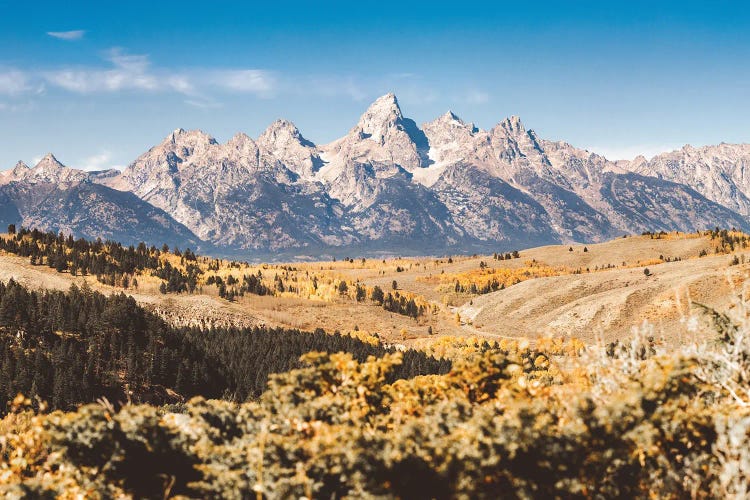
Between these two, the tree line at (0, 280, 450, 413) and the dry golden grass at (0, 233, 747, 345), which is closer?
the tree line at (0, 280, 450, 413)

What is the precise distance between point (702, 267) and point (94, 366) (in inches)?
5231

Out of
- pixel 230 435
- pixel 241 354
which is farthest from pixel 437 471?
pixel 241 354

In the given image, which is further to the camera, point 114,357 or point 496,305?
point 496,305

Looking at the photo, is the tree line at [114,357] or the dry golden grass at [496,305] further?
the dry golden grass at [496,305]

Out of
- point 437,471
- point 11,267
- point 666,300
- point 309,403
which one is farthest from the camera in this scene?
point 11,267

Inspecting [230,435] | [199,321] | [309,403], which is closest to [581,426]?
[309,403]

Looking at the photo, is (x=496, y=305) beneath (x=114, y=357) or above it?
above

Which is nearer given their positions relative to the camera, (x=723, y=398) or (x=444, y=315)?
(x=723, y=398)

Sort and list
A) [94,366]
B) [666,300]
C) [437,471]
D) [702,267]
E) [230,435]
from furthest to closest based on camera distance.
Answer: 1. [702,267]
2. [666,300]
3. [94,366]
4. [230,435]
5. [437,471]

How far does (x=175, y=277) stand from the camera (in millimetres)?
156250

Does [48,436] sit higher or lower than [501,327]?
higher

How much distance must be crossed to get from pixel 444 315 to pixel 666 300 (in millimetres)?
64494

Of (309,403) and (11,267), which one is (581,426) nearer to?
(309,403)

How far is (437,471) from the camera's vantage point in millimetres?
13070
